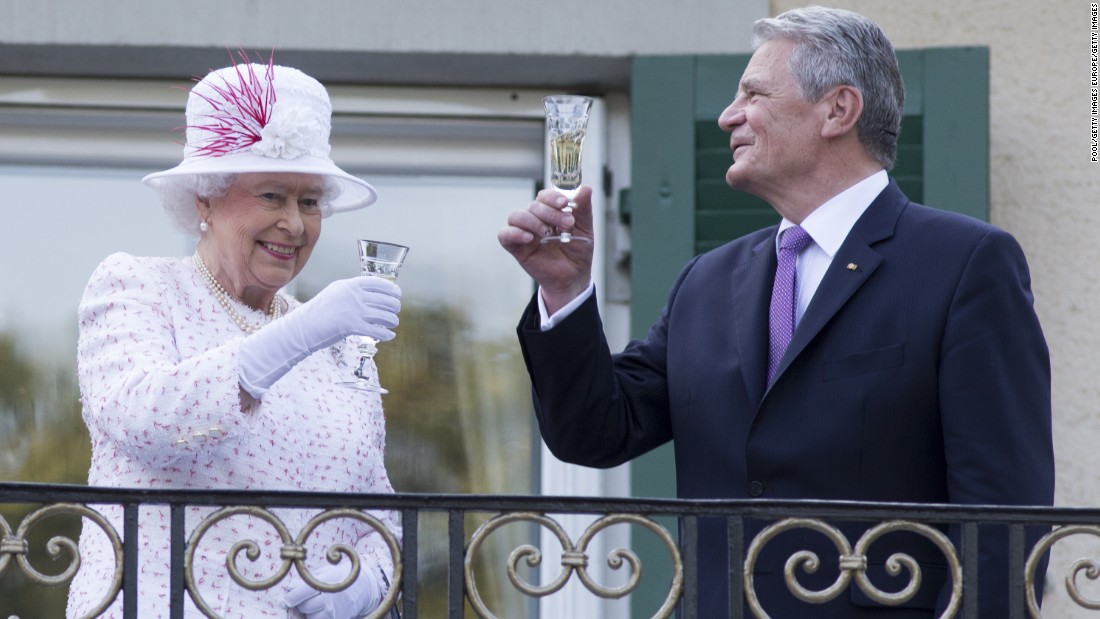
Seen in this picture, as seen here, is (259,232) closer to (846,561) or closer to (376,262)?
(376,262)

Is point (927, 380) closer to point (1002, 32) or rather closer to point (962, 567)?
point (962, 567)

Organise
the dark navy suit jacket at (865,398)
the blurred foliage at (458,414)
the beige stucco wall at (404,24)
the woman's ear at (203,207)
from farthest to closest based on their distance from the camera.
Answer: the blurred foliage at (458,414), the beige stucco wall at (404,24), the woman's ear at (203,207), the dark navy suit jacket at (865,398)

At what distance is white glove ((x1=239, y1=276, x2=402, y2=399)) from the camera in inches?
94.0

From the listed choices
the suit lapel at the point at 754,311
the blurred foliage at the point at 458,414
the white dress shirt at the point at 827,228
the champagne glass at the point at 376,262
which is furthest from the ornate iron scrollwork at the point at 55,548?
the blurred foliage at the point at 458,414

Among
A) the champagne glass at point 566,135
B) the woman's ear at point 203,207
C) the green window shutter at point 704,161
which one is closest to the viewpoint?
the champagne glass at point 566,135

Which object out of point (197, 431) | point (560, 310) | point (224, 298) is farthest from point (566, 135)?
point (224, 298)

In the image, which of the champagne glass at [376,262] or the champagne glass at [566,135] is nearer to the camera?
the champagne glass at [566,135]

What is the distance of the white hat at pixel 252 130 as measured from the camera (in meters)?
2.73

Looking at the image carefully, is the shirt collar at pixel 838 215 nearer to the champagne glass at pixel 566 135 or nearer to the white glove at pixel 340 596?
the champagne glass at pixel 566 135

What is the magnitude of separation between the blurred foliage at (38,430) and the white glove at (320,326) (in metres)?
2.02

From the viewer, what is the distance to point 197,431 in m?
2.40

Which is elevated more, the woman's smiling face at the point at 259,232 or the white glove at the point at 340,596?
the woman's smiling face at the point at 259,232

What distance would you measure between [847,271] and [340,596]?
937 millimetres

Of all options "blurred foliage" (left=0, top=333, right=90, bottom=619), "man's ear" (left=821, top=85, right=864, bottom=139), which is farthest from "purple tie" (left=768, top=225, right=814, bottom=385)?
"blurred foliage" (left=0, top=333, right=90, bottom=619)
